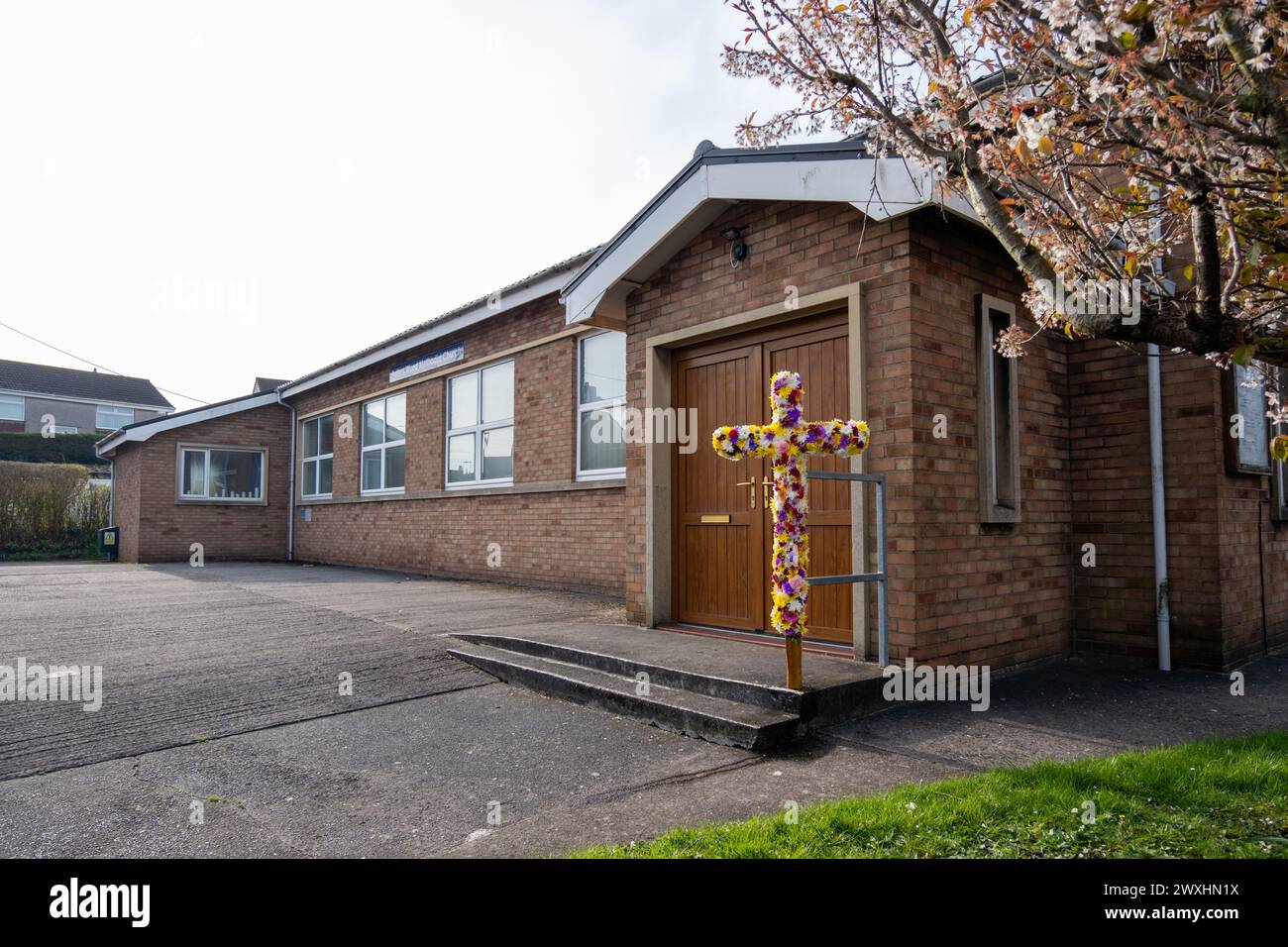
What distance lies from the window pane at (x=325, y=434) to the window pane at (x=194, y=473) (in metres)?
3.26

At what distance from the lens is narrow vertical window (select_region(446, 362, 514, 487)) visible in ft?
40.7

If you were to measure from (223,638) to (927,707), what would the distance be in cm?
602

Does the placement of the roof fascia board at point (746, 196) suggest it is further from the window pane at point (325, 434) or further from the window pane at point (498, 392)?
the window pane at point (325, 434)

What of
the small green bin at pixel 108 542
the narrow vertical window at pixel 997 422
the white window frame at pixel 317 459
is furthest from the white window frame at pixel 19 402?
the narrow vertical window at pixel 997 422

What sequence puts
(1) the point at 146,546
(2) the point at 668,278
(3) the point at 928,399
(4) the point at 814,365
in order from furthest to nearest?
(1) the point at 146,546
(2) the point at 668,278
(4) the point at 814,365
(3) the point at 928,399

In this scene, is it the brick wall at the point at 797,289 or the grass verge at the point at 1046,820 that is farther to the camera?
the brick wall at the point at 797,289

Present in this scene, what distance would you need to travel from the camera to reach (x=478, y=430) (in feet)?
43.0

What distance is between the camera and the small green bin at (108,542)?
20219 mm

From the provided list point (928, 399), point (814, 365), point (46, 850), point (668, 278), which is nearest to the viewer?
point (46, 850)

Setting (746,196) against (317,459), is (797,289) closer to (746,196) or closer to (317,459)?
(746,196)
